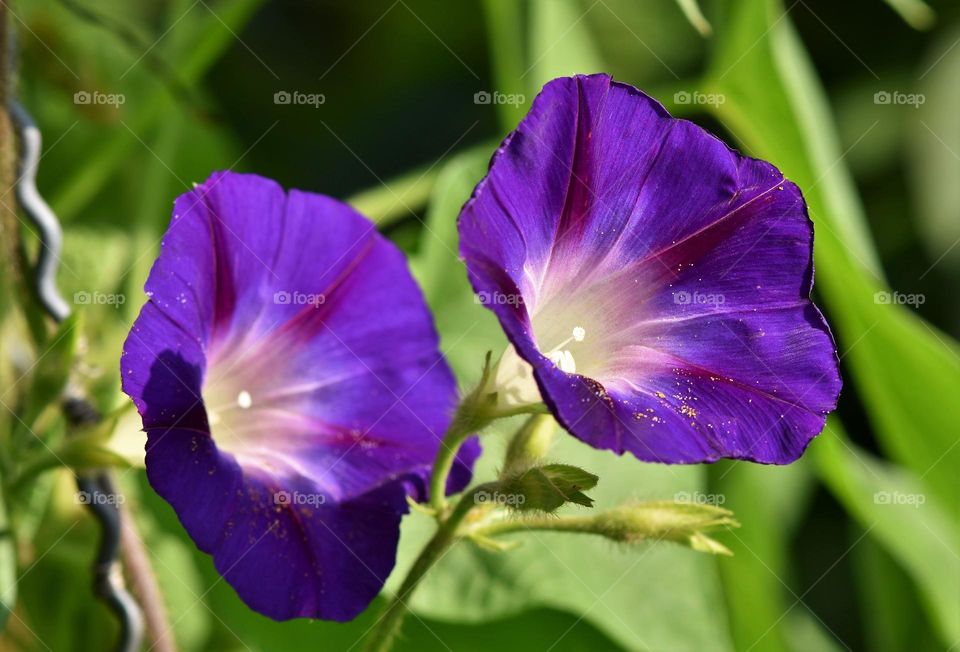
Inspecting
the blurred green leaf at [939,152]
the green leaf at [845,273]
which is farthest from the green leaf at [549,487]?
the blurred green leaf at [939,152]

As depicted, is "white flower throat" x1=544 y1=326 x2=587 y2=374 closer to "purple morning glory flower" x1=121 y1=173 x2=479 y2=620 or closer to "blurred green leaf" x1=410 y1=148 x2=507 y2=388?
"purple morning glory flower" x1=121 y1=173 x2=479 y2=620

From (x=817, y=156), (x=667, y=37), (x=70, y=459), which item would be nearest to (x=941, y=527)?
(x=817, y=156)

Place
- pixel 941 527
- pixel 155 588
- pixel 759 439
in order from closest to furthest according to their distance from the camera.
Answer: pixel 759 439, pixel 155 588, pixel 941 527

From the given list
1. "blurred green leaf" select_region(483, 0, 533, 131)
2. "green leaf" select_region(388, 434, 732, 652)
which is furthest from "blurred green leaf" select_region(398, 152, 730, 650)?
"blurred green leaf" select_region(483, 0, 533, 131)

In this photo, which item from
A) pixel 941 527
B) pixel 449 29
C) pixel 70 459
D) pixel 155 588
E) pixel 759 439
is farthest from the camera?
pixel 449 29

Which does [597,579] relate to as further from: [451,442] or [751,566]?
[451,442]

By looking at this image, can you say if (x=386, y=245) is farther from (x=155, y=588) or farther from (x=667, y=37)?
(x=667, y=37)

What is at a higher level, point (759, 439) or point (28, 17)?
point (28, 17)

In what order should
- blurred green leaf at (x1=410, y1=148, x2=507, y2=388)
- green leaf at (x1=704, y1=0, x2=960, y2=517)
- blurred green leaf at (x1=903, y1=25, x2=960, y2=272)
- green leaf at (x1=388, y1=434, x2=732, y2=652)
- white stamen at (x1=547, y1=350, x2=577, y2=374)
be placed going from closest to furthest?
white stamen at (x1=547, y1=350, x2=577, y2=374), green leaf at (x1=388, y1=434, x2=732, y2=652), blurred green leaf at (x1=410, y1=148, x2=507, y2=388), green leaf at (x1=704, y1=0, x2=960, y2=517), blurred green leaf at (x1=903, y1=25, x2=960, y2=272)
